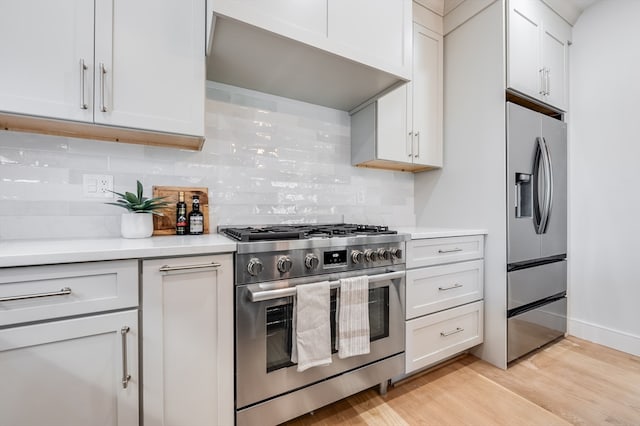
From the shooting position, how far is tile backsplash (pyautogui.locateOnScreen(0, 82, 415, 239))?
4.31 feet

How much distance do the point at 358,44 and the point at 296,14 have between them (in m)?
0.37

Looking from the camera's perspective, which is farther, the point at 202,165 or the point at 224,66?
the point at 202,165

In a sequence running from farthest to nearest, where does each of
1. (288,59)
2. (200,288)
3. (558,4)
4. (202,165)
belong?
(558,4), (202,165), (288,59), (200,288)

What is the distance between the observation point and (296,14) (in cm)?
133

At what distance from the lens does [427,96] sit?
2240 mm

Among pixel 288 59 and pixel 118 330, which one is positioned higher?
pixel 288 59

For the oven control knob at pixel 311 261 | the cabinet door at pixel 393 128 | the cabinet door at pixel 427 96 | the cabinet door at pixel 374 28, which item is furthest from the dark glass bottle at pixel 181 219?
the cabinet door at pixel 427 96

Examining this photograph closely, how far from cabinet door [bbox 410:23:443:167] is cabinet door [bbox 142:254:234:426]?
5.72 feet

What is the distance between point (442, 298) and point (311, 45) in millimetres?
1678

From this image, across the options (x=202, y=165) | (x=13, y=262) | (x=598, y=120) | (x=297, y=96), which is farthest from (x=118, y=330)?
(x=598, y=120)

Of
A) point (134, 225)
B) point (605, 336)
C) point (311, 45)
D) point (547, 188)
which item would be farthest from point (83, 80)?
point (605, 336)

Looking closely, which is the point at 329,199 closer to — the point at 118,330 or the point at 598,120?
the point at 118,330

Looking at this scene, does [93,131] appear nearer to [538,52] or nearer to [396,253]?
[396,253]

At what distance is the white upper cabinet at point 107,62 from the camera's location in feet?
3.47
